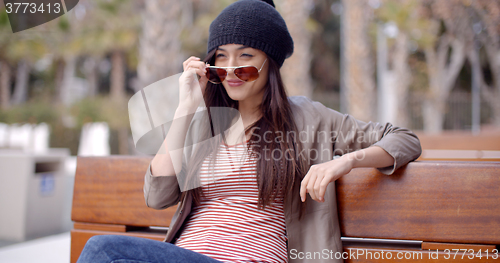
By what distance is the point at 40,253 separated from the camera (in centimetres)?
342

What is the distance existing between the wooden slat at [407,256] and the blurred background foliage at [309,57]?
216 inches

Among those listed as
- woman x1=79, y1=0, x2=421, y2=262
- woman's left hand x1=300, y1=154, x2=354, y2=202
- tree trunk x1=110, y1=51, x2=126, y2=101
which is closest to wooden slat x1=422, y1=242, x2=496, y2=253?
woman x1=79, y1=0, x2=421, y2=262

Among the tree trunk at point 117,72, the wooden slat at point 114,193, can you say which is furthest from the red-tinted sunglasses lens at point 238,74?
the tree trunk at point 117,72

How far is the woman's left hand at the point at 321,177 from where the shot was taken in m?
1.50

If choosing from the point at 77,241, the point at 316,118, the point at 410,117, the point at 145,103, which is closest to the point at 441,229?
the point at 316,118

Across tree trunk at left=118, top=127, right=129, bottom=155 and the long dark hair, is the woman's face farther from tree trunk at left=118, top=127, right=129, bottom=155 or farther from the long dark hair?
tree trunk at left=118, top=127, right=129, bottom=155

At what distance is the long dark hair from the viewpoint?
1.71 m

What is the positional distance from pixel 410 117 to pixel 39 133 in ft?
50.3

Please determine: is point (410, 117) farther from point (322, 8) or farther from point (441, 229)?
point (441, 229)

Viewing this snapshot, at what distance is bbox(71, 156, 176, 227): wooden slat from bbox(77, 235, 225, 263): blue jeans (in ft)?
1.95

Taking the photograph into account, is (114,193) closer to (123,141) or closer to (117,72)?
(123,141)

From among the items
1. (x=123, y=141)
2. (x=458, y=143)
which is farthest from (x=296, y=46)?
(x=123, y=141)

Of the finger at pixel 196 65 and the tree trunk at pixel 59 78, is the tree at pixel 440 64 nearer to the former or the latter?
the finger at pixel 196 65

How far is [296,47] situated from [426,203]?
691 cm
